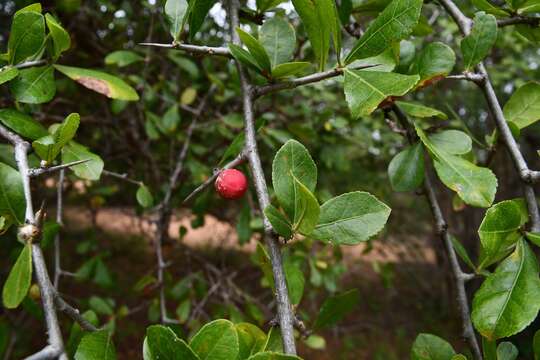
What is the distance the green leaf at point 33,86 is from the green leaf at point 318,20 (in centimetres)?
49

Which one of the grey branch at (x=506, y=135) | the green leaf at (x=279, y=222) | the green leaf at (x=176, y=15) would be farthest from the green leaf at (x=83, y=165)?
the grey branch at (x=506, y=135)

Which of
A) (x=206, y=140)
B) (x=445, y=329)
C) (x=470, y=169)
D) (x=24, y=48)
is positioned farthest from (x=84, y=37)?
(x=445, y=329)

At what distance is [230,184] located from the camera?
80cm

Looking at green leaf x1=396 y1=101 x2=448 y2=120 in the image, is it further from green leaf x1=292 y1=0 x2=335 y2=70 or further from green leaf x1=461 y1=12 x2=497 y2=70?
green leaf x1=292 y1=0 x2=335 y2=70

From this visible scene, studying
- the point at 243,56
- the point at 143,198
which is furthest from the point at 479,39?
the point at 143,198

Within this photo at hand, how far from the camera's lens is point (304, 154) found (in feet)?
2.11

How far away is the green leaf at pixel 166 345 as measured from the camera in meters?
0.53

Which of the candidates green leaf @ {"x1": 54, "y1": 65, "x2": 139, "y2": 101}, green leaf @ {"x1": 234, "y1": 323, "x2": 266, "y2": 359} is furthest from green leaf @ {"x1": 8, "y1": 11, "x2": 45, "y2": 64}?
green leaf @ {"x1": 234, "y1": 323, "x2": 266, "y2": 359}

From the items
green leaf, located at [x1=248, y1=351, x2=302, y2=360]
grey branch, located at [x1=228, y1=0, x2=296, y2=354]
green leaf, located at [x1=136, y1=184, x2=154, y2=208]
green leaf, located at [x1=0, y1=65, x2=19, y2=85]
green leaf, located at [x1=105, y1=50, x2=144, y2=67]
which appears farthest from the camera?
green leaf, located at [x1=105, y1=50, x2=144, y2=67]

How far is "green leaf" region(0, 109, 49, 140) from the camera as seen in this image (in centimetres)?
80

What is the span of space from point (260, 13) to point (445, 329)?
5640 millimetres

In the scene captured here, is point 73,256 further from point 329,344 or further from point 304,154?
point 304,154

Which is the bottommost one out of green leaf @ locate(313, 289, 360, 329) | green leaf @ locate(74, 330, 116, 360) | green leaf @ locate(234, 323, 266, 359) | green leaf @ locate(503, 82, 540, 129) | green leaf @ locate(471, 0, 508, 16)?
green leaf @ locate(313, 289, 360, 329)

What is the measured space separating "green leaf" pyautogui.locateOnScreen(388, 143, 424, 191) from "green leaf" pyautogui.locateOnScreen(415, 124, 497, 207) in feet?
0.48
